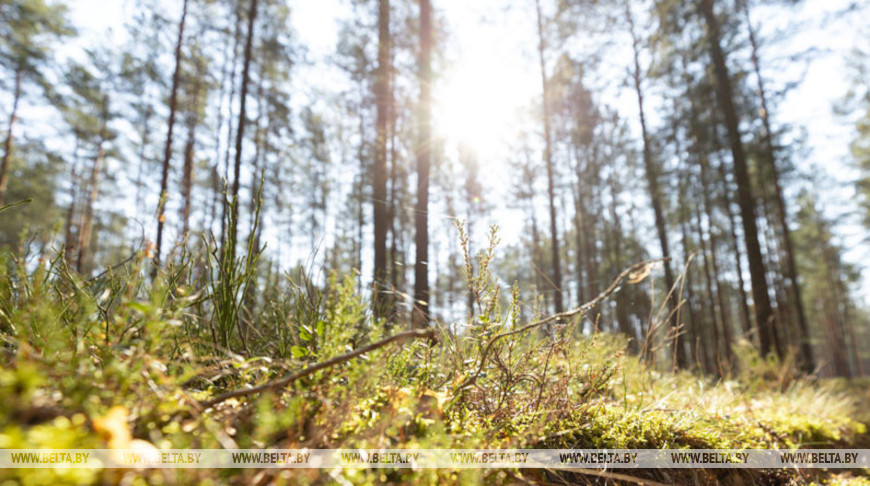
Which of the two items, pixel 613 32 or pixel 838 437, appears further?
pixel 613 32

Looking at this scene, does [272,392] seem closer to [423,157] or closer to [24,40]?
[423,157]

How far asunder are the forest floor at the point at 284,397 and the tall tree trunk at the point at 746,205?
5.82m

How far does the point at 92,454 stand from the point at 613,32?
13955 mm

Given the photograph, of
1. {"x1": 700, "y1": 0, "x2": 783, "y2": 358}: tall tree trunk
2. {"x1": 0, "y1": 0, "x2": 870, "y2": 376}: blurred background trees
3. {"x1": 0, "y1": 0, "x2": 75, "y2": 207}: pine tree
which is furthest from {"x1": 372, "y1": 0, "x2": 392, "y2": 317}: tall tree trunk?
{"x1": 0, "y1": 0, "x2": 75, "y2": 207}: pine tree

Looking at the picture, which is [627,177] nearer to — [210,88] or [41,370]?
[210,88]

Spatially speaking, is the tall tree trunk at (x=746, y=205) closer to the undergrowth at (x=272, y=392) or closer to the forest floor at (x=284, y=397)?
the forest floor at (x=284, y=397)

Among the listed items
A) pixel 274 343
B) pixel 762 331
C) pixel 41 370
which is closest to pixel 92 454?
pixel 41 370

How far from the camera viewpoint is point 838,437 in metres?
3.47

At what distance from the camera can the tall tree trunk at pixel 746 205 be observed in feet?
22.8

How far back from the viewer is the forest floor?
0.80 metres

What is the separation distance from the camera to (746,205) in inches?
292

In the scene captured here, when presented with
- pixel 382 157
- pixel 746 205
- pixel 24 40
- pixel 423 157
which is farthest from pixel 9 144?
pixel 746 205

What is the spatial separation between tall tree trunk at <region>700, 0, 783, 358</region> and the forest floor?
229 inches

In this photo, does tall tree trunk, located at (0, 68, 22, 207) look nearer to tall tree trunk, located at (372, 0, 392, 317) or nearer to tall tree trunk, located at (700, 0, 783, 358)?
tall tree trunk, located at (372, 0, 392, 317)
